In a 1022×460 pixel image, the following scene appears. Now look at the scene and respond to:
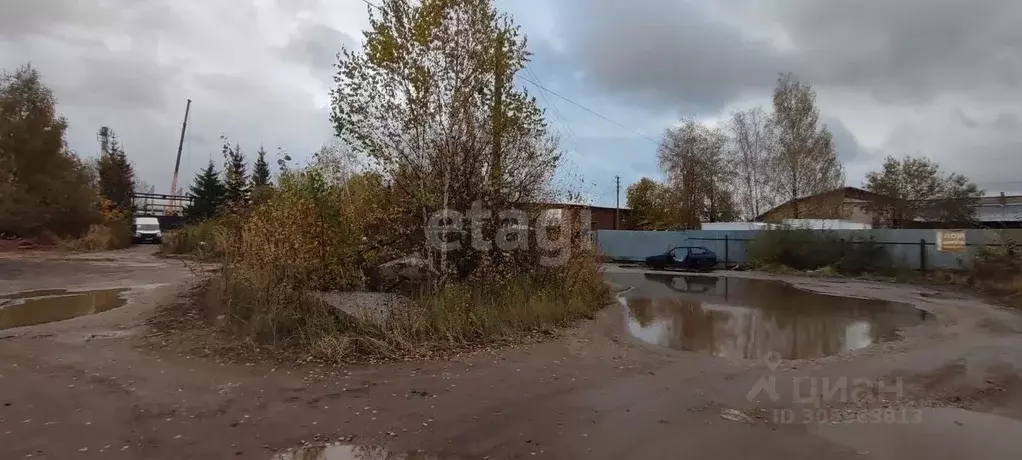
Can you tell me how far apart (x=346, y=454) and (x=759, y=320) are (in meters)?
10.2

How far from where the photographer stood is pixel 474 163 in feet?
35.3

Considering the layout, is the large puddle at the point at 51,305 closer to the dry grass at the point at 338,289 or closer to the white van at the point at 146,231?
the dry grass at the point at 338,289

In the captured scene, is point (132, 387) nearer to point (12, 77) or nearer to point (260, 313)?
point (260, 313)

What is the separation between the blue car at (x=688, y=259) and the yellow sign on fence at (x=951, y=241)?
9.05 metres

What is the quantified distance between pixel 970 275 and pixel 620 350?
736 inches

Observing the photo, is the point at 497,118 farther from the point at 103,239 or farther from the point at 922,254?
the point at 103,239

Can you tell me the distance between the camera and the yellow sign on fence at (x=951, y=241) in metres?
24.3

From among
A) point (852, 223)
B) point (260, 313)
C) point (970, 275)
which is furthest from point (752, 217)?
point (260, 313)

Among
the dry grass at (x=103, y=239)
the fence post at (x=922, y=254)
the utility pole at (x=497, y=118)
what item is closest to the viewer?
the utility pole at (x=497, y=118)

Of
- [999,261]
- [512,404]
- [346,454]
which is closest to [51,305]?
[346,454]

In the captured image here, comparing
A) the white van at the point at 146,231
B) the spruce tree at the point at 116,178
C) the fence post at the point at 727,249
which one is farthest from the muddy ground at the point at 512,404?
the spruce tree at the point at 116,178

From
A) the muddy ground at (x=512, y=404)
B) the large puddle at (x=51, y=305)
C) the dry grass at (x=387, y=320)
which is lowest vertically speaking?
the muddy ground at (x=512, y=404)

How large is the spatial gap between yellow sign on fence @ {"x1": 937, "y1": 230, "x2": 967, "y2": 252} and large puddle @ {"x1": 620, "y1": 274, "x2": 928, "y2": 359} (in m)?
9.87

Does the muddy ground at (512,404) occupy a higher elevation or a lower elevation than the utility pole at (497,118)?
lower
